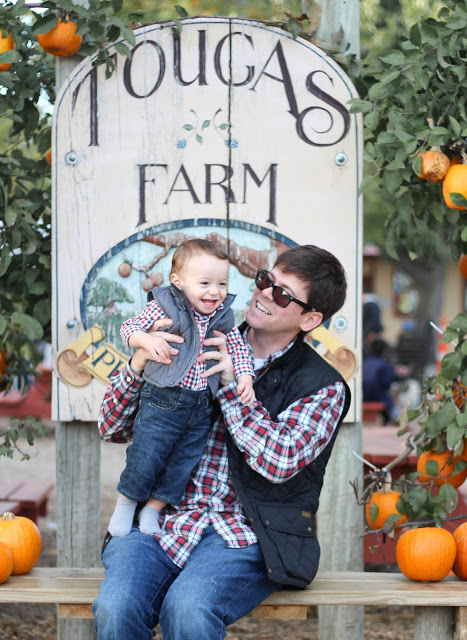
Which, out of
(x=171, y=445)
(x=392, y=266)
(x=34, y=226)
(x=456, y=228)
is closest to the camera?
(x=171, y=445)

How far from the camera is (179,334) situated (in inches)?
117

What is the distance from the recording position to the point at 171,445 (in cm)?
289

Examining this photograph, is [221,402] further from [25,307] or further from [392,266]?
[392,266]

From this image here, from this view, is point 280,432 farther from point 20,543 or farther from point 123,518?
point 20,543

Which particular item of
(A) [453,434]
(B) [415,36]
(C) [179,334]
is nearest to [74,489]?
(C) [179,334]

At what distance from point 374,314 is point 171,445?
8.31m

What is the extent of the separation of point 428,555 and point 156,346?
119 cm

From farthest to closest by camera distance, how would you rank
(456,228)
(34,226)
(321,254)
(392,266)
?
(392,266), (34,226), (456,228), (321,254)

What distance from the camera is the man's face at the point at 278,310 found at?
120 inches

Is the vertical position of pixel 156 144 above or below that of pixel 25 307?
above

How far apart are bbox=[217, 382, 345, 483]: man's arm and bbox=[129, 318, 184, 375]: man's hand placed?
208mm

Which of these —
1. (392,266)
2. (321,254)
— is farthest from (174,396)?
(392,266)

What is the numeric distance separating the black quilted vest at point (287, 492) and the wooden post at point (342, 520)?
795 mm

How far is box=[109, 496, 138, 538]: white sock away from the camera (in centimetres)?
296
